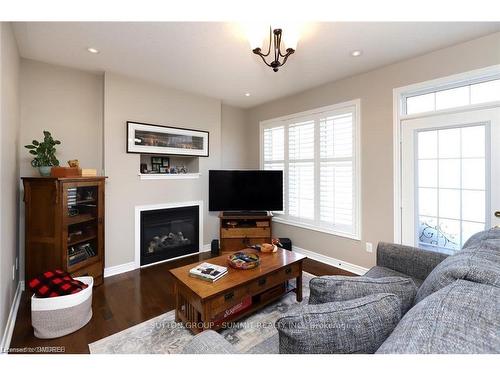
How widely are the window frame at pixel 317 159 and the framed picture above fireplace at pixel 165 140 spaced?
123 centimetres

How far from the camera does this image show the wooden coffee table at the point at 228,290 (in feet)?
5.36

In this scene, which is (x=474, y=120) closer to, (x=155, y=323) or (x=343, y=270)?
(x=343, y=270)

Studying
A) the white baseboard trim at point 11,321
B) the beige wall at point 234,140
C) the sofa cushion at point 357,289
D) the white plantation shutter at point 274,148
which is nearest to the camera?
the sofa cushion at point 357,289

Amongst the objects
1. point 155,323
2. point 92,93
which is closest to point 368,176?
point 155,323

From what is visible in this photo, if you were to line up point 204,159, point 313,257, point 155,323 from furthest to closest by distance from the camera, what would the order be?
point 204,159
point 313,257
point 155,323


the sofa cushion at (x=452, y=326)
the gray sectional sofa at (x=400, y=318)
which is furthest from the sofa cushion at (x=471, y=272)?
the sofa cushion at (x=452, y=326)

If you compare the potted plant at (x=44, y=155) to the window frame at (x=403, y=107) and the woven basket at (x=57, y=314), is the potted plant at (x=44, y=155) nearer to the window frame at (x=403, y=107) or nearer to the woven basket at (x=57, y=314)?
the woven basket at (x=57, y=314)

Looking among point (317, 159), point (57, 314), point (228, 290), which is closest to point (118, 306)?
point (57, 314)

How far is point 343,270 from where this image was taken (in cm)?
310

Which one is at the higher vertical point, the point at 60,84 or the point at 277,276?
the point at 60,84

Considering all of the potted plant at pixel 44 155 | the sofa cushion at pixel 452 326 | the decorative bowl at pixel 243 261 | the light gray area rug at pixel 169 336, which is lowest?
the light gray area rug at pixel 169 336

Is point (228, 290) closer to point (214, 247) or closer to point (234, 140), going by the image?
point (214, 247)

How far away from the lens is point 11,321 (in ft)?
6.14
